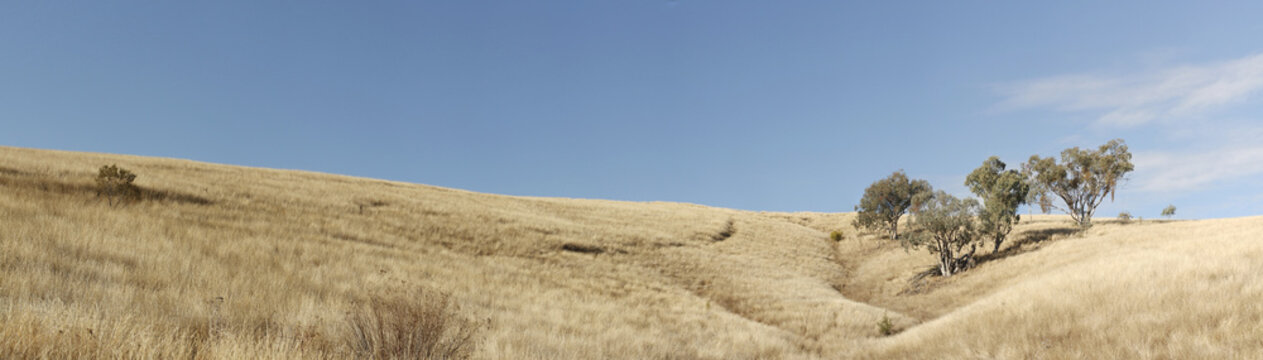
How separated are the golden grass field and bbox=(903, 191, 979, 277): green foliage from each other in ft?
5.56

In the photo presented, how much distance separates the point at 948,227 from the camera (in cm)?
2992

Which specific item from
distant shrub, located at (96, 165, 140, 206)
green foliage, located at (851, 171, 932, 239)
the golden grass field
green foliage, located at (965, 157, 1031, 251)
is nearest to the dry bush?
the golden grass field

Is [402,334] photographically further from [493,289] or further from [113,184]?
[113,184]

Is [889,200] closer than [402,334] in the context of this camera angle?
No

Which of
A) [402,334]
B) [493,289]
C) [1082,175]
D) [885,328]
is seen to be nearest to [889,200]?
[1082,175]

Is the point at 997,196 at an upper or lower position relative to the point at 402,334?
upper

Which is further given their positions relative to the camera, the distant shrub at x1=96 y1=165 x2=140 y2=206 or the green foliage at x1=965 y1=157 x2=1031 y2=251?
the green foliage at x1=965 y1=157 x2=1031 y2=251

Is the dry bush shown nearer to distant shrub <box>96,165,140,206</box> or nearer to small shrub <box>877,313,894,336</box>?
small shrub <box>877,313,894,336</box>

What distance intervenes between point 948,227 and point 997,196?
8313 mm

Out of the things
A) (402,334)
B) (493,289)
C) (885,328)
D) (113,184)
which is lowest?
(885,328)

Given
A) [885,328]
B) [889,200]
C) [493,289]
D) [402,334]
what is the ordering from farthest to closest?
[889,200]
[885,328]
[493,289]
[402,334]

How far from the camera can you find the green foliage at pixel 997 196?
31750mm

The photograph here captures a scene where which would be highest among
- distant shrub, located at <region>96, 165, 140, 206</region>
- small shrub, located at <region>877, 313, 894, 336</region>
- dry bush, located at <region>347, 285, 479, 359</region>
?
distant shrub, located at <region>96, 165, 140, 206</region>

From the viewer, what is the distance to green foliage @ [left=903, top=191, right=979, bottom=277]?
98.4ft
